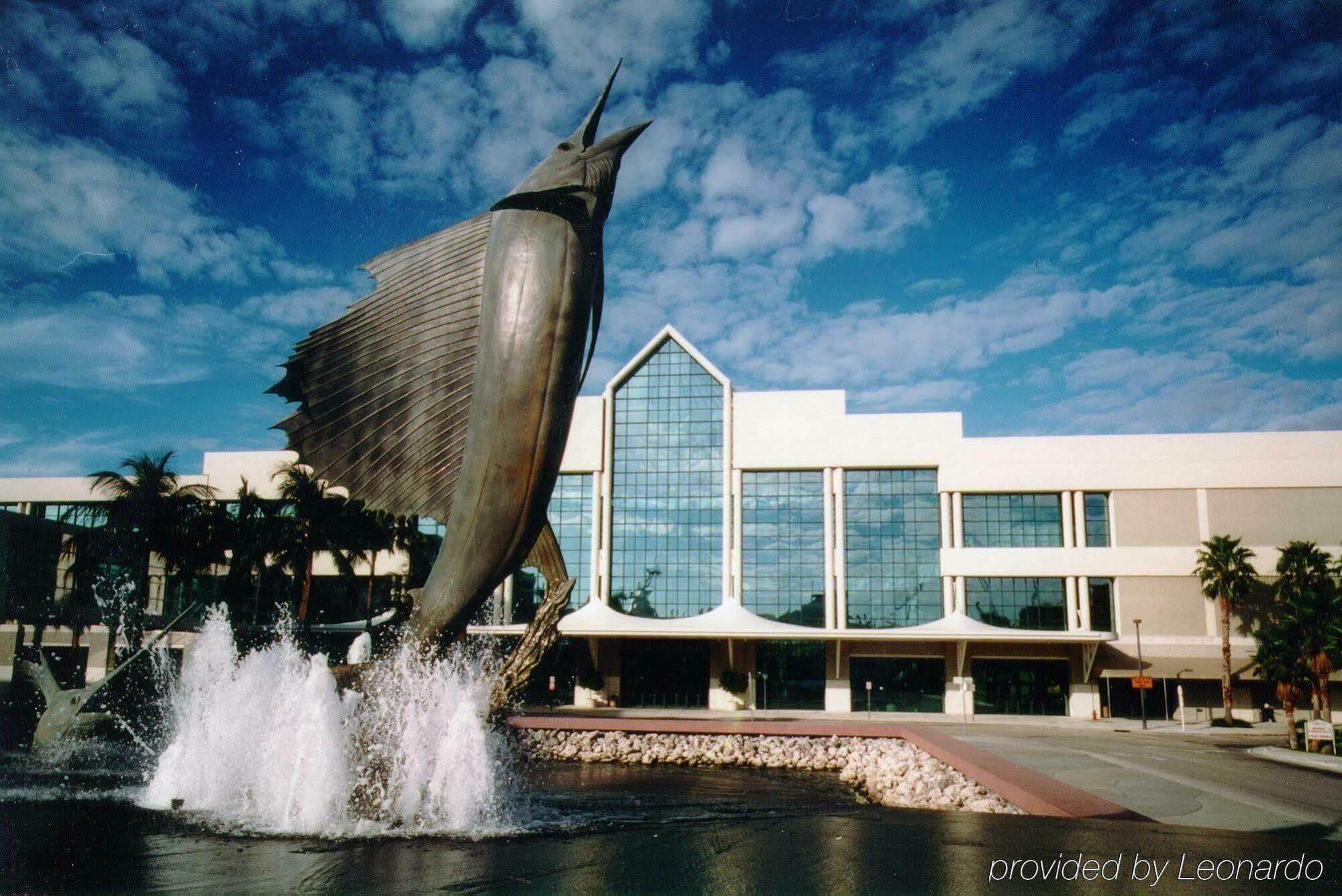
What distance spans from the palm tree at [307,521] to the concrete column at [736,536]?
1454cm

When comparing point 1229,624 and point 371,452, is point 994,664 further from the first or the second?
point 371,452

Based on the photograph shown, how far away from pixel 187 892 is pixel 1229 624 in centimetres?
3522

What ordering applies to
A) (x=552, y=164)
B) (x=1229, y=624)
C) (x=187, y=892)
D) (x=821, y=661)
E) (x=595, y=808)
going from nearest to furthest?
1. (x=187, y=892)
2. (x=552, y=164)
3. (x=595, y=808)
4. (x=1229, y=624)
5. (x=821, y=661)

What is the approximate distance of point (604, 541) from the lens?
3566 cm

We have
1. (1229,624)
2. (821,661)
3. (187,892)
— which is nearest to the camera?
(187,892)

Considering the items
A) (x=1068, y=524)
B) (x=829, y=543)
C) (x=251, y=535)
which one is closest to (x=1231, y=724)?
(x=1068, y=524)

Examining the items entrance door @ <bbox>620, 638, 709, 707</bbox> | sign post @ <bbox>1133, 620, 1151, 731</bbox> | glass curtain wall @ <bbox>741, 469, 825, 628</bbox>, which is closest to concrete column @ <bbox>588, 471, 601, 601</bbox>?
entrance door @ <bbox>620, 638, 709, 707</bbox>

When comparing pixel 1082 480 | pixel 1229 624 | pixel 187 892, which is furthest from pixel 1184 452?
pixel 187 892

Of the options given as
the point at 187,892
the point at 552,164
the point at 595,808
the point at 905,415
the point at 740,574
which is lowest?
the point at 595,808

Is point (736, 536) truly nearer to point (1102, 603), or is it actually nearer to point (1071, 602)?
point (1071, 602)

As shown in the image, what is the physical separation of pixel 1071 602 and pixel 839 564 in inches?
338

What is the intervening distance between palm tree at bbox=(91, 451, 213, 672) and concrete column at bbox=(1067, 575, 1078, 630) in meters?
31.4

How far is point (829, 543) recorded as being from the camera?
34625 millimetres

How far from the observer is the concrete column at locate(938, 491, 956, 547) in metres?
34.1
